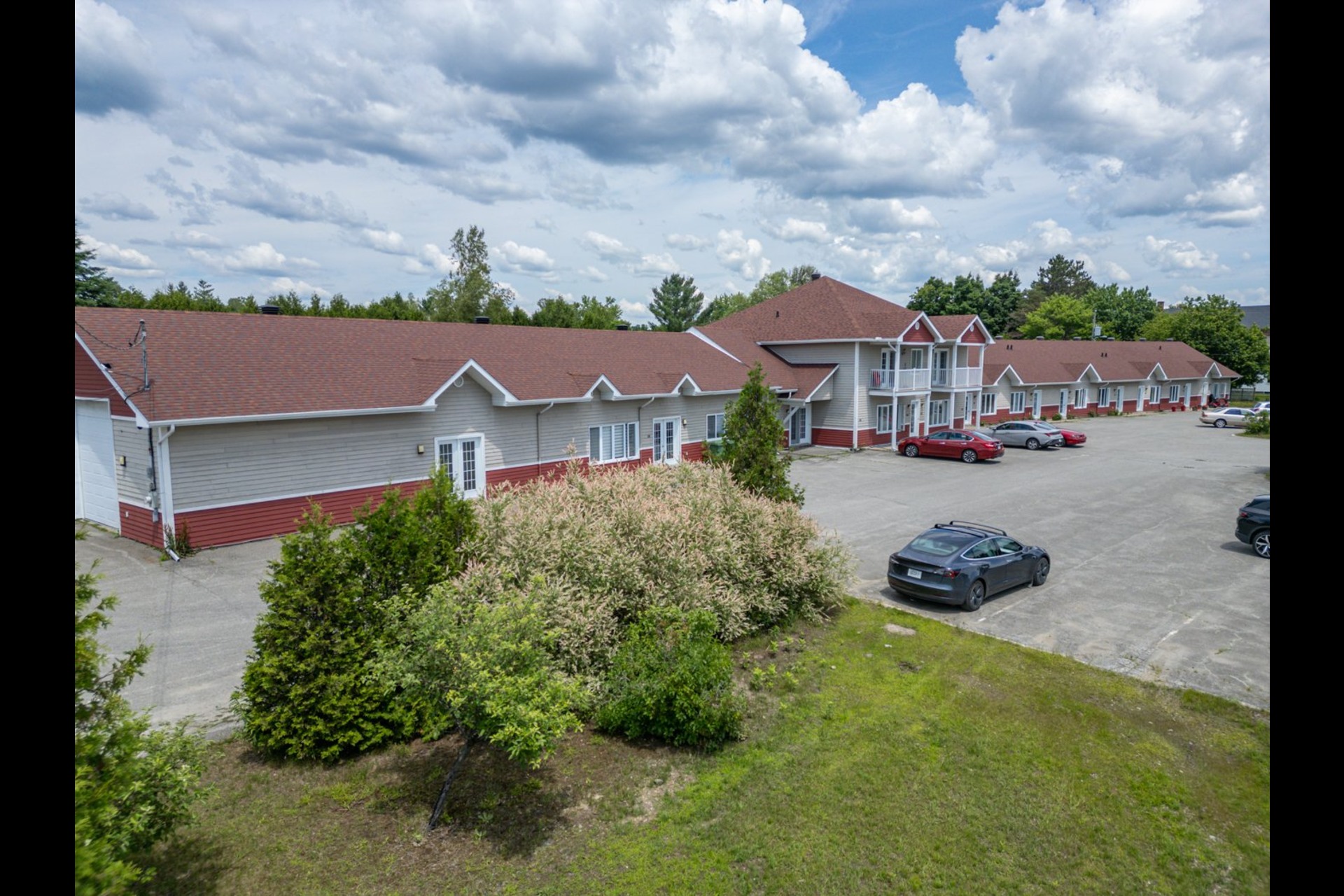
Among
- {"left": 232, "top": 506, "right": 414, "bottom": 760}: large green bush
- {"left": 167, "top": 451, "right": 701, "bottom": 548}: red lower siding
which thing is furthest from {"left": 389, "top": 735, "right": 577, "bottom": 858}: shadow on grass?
{"left": 167, "top": 451, "right": 701, "bottom": 548}: red lower siding

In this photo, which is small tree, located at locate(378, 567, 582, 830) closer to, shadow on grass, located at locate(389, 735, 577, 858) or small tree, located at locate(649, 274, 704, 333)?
shadow on grass, located at locate(389, 735, 577, 858)

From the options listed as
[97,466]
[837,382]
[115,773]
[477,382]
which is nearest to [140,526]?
[97,466]

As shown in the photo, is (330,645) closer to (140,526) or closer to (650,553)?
(650,553)

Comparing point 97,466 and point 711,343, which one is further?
point 711,343

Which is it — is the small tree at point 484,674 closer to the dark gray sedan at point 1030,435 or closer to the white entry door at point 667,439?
the white entry door at point 667,439
